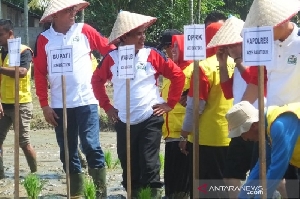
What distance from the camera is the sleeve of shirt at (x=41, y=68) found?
20.9 ft

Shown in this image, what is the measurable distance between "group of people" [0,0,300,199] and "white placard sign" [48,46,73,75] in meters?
0.02

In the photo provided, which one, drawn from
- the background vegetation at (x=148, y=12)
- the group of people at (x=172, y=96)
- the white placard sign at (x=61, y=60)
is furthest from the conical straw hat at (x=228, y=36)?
the background vegetation at (x=148, y=12)

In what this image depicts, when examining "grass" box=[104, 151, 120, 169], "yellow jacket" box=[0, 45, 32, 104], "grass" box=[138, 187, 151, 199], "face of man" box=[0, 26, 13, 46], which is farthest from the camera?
"grass" box=[104, 151, 120, 169]

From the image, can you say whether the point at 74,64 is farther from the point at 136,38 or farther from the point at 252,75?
the point at 252,75

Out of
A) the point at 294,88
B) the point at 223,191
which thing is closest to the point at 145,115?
the point at 223,191

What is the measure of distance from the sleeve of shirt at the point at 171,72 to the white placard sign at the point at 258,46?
169cm

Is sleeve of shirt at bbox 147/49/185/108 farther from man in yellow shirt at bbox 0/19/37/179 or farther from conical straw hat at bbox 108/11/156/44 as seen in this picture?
man in yellow shirt at bbox 0/19/37/179

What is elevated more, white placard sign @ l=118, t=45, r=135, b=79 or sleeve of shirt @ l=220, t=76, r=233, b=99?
white placard sign @ l=118, t=45, r=135, b=79

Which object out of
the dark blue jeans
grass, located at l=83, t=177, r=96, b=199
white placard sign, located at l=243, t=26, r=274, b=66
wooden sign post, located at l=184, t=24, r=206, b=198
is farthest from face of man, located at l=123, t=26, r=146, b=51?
white placard sign, located at l=243, t=26, r=274, b=66

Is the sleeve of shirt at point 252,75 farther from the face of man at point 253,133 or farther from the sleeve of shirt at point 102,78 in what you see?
the sleeve of shirt at point 102,78

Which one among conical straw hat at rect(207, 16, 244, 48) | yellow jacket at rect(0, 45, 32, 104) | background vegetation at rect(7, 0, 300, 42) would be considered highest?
background vegetation at rect(7, 0, 300, 42)

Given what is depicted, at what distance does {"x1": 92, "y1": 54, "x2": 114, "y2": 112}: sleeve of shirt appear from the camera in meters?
6.10

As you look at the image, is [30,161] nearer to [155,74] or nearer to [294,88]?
[155,74]

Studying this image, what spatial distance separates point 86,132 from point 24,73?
1421 millimetres
